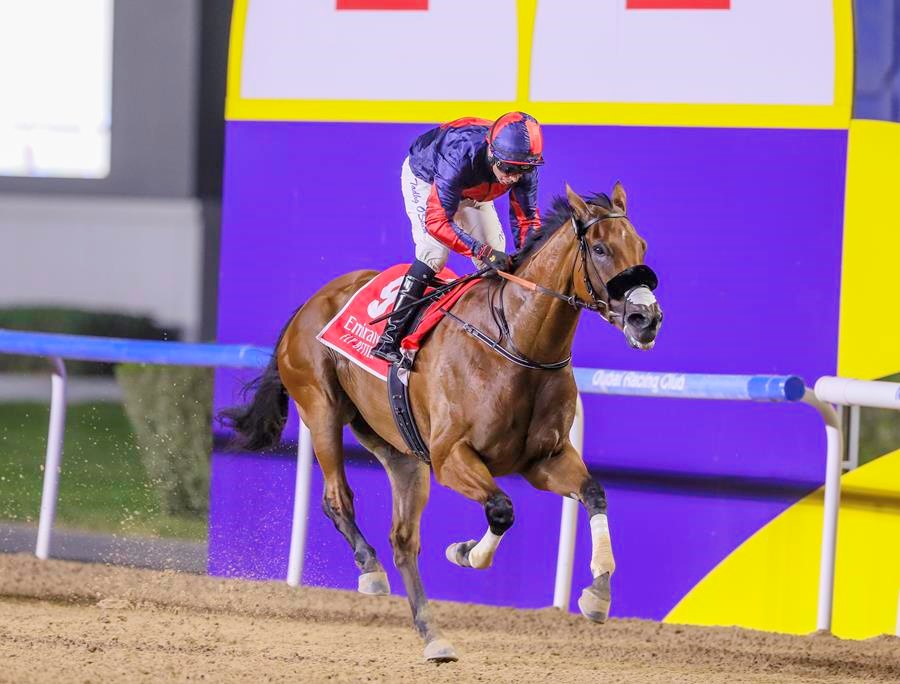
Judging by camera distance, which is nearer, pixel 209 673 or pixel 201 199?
pixel 209 673

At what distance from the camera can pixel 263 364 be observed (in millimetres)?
5930

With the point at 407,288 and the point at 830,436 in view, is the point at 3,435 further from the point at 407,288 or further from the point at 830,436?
the point at 830,436

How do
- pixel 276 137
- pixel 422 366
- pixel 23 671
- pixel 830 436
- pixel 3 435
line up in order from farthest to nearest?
pixel 3 435, pixel 276 137, pixel 830 436, pixel 422 366, pixel 23 671

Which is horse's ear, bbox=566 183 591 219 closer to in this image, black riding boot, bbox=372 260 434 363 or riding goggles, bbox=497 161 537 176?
riding goggles, bbox=497 161 537 176

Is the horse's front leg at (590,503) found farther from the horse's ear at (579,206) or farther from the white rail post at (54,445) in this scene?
the white rail post at (54,445)

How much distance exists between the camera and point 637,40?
19.1 ft

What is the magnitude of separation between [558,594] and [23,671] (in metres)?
2.37

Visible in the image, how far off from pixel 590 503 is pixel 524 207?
1.05 meters

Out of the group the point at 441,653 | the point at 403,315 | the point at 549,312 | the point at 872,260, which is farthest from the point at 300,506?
the point at 872,260

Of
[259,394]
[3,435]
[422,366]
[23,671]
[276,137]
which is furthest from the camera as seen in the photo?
[3,435]

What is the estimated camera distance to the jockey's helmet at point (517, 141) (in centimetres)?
433

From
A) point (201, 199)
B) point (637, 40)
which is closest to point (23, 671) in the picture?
point (201, 199)

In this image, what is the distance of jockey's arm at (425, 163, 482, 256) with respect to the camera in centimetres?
454

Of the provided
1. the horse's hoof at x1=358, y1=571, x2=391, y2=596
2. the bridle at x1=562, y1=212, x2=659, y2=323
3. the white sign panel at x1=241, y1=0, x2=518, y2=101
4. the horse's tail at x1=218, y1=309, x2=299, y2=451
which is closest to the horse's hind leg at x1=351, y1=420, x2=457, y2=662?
the horse's hoof at x1=358, y1=571, x2=391, y2=596
